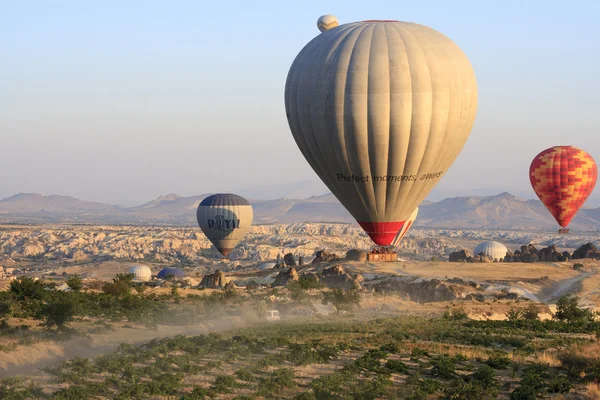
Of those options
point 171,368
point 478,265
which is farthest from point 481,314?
point 478,265

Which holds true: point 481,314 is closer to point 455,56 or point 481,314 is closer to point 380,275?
point 455,56

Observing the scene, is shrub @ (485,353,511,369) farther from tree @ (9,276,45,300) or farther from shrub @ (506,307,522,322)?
tree @ (9,276,45,300)

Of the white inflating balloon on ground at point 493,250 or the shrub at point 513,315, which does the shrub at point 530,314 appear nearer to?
the shrub at point 513,315

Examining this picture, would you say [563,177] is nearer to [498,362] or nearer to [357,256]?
[357,256]

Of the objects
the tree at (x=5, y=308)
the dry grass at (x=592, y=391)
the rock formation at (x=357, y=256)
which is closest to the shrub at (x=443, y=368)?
the dry grass at (x=592, y=391)

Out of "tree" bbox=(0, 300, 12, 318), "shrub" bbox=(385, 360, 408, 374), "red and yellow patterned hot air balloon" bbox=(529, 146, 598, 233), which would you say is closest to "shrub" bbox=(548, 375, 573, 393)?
"shrub" bbox=(385, 360, 408, 374)

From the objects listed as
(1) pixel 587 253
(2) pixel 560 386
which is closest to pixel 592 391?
(2) pixel 560 386
